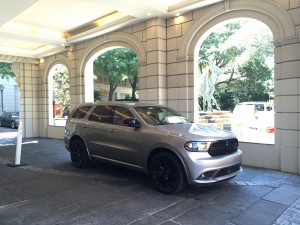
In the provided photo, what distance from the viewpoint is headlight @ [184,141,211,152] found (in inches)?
195

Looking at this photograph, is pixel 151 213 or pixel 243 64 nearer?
pixel 151 213

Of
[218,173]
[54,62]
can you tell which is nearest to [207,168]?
[218,173]

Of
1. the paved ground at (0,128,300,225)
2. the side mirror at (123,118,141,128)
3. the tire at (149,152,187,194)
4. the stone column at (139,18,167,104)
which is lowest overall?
the paved ground at (0,128,300,225)

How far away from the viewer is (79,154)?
24.1 ft

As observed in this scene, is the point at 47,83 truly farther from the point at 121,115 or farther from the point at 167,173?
the point at 167,173

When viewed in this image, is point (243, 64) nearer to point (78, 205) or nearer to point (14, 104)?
point (78, 205)

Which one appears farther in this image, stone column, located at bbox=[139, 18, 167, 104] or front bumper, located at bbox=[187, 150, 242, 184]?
stone column, located at bbox=[139, 18, 167, 104]

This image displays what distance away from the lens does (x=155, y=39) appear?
29.5 feet

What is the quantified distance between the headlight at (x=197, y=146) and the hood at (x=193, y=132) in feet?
0.23

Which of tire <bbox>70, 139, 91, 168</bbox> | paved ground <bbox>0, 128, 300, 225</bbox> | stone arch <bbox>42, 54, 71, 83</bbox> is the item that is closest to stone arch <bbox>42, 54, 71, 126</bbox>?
stone arch <bbox>42, 54, 71, 83</bbox>

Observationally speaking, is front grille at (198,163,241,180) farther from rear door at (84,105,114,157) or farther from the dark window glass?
rear door at (84,105,114,157)

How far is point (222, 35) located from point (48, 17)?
13.2 meters

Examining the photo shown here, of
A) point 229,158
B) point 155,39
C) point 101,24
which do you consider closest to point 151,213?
point 229,158

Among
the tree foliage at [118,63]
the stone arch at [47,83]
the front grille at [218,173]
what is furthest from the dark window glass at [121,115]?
the tree foliage at [118,63]
